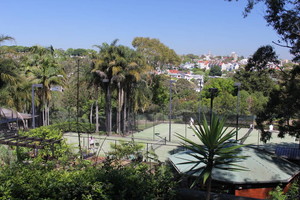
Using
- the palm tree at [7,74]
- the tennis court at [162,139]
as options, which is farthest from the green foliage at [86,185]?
the tennis court at [162,139]

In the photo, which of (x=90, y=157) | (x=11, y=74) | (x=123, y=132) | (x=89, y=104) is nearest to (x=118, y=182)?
(x=90, y=157)

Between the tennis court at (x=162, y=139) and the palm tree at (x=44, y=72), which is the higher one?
the palm tree at (x=44, y=72)

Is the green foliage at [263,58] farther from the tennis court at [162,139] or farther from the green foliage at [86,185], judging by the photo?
the green foliage at [86,185]

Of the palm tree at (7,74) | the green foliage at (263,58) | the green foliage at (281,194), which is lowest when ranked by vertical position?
the green foliage at (281,194)

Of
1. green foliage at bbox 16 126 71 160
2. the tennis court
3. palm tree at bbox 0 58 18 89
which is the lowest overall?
the tennis court

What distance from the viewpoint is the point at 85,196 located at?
5.02 m

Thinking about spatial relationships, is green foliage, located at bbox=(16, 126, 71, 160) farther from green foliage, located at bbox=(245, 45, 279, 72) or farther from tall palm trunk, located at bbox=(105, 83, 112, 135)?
tall palm trunk, located at bbox=(105, 83, 112, 135)

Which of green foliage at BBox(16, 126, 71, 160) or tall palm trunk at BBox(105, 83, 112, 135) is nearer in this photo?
green foliage at BBox(16, 126, 71, 160)

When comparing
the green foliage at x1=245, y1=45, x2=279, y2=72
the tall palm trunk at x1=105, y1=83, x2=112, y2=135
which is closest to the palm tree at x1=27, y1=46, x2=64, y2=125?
the tall palm trunk at x1=105, y1=83, x2=112, y2=135

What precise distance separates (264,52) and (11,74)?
13544 mm

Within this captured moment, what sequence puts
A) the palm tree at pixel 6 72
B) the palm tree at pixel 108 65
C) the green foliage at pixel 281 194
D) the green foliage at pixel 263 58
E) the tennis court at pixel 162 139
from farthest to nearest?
the palm tree at pixel 108 65 → the tennis court at pixel 162 139 → the palm tree at pixel 6 72 → the green foliage at pixel 263 58 → the green foliage at pixel 281 194

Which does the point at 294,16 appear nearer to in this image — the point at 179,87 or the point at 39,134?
the point at 39,134

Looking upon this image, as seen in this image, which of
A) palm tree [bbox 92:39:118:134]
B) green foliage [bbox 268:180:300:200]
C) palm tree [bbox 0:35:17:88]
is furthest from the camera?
palm tree [bbox 92:39:118:134]

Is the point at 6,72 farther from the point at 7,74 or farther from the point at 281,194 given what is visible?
the point at 281,194
